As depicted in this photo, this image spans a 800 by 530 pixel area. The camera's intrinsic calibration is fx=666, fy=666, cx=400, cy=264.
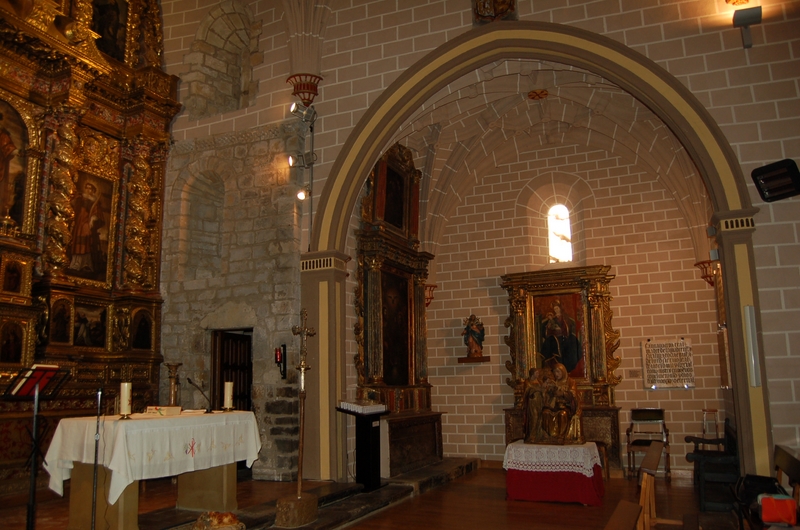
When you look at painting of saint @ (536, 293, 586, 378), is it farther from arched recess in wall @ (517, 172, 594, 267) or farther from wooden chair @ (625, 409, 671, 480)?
wooden chair @ (625, 409, 671, 480)

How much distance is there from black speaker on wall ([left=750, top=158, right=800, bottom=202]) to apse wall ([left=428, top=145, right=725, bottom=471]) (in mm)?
4635

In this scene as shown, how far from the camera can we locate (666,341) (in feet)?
37.8

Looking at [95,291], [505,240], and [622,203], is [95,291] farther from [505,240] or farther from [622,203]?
[622,203]

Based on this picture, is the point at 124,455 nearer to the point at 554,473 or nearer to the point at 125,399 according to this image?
the point at 125,399

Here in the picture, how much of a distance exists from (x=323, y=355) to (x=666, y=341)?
6.23m

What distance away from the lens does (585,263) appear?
12414mm

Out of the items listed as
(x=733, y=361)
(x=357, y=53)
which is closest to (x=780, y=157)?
(x=733, y=361)

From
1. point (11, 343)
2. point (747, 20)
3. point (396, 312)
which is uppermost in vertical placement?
point (747, 20)

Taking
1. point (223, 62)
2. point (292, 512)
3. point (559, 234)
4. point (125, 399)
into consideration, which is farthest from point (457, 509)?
point (223, 62)

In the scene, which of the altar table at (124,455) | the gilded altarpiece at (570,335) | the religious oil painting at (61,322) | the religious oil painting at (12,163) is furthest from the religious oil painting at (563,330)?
the religious oil painting at (12,163)

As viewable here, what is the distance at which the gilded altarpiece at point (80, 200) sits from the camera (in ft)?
26.3

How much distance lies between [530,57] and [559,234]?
5108mm

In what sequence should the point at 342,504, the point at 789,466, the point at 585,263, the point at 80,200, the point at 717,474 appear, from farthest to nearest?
the point at 585,263 < the point at 80,200 < the point at 717,474 < the point at 342,504 < the point at 789,466

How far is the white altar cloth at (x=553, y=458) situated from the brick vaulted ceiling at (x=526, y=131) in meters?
4.61
